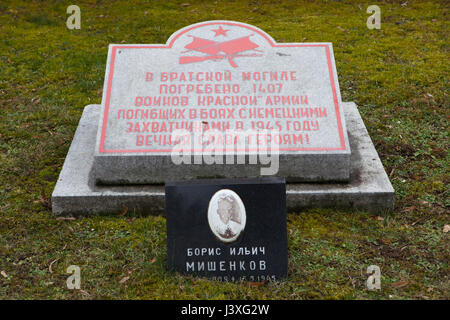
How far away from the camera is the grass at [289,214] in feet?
13.4

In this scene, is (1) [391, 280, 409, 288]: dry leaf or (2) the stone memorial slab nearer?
(1) [391, 280, 409, 288]: dry leaf

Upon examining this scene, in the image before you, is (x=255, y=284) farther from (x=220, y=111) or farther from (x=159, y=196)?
(x=220, y=111)

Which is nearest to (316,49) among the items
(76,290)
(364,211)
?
(364,211)

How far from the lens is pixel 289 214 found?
4.90m

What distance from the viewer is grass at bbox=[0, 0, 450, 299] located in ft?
13.4

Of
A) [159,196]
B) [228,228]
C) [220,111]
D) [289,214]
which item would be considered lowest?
[289,214]

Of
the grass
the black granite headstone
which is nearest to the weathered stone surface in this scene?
the grass

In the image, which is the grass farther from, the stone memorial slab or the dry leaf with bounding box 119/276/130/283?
the stone memorial slab

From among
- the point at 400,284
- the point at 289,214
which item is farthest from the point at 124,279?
the point at 400,284

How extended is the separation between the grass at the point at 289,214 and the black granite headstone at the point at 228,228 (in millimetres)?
124

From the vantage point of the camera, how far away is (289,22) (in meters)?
9.82

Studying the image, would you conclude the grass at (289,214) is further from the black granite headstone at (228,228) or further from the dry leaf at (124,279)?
the black granite headstone at (228,228)

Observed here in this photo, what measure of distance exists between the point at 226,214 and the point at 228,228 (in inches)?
4.1

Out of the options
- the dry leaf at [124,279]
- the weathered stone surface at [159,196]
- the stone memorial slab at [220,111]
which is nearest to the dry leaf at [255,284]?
the dry leaf at [124,279]
